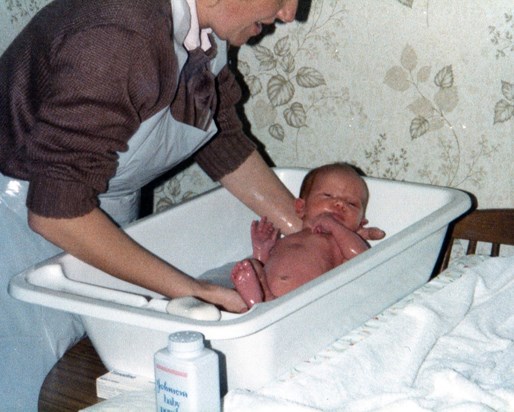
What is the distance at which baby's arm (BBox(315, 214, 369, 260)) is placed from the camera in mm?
1384

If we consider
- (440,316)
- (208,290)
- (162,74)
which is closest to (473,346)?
(440,316)

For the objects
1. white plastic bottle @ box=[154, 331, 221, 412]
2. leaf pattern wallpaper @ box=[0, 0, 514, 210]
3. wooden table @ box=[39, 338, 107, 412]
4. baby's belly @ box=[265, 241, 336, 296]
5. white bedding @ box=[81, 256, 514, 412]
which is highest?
leaf pattern wallpaper @ box=[0, 0, 514, 210]

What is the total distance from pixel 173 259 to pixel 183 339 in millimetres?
597

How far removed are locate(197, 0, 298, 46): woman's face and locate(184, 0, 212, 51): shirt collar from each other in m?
0.01

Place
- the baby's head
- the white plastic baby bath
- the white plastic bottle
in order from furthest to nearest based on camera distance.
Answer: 1. the baby's head
2. the white plastic baby bath
3. the white plastic bottle

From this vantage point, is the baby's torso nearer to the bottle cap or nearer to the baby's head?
the baby's head

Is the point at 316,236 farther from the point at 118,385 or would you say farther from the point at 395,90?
the point at 118,385

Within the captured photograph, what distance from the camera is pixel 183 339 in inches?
32.4

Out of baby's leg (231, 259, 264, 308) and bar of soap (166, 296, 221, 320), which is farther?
baby's leg (231, 259, 264, 308)

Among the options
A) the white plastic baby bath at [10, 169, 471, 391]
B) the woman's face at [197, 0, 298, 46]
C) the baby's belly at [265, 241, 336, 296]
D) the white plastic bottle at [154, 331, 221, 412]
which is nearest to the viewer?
the white plastic bottle at [154, 331, 221, 412]

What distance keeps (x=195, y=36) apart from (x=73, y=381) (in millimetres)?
Answer: 507

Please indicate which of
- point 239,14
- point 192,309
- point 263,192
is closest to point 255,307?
point 192,309

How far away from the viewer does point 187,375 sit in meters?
0.80

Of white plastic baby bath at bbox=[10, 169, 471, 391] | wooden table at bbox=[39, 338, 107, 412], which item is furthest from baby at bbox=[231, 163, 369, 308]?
wooden table at bbox=[39, 338, 107, 412]
